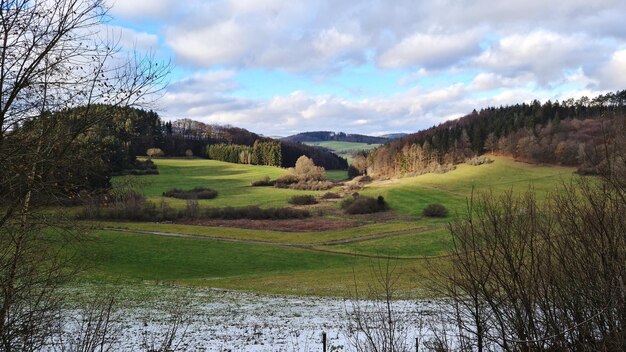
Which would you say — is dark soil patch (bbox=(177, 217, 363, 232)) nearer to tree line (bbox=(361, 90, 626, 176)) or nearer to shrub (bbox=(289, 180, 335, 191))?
shrub (bbox=(289, 180, 335, 191))

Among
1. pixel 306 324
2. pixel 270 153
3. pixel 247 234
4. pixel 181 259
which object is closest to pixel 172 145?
pixel 270 153

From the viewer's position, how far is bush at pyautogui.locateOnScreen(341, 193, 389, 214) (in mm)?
85062

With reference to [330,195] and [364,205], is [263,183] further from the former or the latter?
[364,205]

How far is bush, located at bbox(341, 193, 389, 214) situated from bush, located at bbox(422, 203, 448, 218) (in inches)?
417

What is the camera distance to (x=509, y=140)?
123 meters

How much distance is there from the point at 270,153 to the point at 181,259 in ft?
395

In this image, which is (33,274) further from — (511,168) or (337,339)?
(511,168)

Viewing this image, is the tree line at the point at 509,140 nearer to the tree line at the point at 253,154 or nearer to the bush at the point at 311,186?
the bush at the point at 311,186

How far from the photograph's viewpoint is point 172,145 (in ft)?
557

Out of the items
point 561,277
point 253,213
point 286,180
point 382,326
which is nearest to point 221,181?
point 286,180

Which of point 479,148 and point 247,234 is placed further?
point 479,148

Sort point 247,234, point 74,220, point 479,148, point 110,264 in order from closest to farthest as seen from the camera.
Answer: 1. point 74,220
2. point 110,264
3. point 247,234
4. point 479,148

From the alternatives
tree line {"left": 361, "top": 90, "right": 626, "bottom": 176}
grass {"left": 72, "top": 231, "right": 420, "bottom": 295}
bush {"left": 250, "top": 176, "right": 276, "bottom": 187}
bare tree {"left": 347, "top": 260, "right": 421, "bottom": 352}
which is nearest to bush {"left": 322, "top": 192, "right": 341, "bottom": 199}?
bush {"left": 250, "top": 176, "right": 276, "bottom": 187}

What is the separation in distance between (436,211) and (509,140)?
5940 cm
